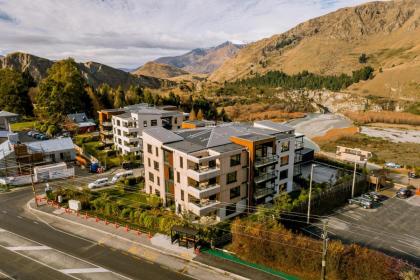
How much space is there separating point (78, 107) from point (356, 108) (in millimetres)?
155725

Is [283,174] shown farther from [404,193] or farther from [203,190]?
[404,193]

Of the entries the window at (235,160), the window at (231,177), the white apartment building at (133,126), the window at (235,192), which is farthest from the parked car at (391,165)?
the white apartment building at (133,126)

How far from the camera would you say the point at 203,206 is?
40.8m

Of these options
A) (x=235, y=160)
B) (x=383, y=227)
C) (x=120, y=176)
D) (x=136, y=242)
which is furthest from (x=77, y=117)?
(x=383, y=227)

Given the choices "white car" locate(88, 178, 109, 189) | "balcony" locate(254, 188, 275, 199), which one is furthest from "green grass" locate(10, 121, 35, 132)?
"balcony" locate(254, 188, 275, 199)

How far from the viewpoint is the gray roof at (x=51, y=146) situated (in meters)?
67.3

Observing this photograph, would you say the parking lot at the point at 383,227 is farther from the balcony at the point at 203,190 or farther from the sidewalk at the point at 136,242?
the sidewalk at the point at 136,242

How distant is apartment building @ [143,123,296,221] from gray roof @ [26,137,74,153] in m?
30.4

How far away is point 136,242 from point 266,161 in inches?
877

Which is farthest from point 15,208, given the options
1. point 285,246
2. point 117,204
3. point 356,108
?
point 356,108

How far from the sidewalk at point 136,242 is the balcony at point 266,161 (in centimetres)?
1678

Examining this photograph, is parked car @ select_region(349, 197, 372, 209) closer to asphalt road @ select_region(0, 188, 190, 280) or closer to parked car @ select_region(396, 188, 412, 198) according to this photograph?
parked car @ select_region(396, 188, 412, 198)

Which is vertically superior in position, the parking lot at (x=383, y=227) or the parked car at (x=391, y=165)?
the parked car at (x=391, y=165)

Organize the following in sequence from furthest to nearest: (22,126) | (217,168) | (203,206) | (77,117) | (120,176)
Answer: (22,126), (77,117), (120,176), (217,168), (203,206)
